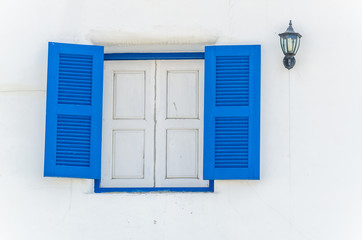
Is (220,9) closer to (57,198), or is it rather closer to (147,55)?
(147,55)

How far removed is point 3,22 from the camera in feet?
24.1

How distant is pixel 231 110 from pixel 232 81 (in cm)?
25

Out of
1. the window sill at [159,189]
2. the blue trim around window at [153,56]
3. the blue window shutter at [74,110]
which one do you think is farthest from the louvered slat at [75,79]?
the window sill at [159,189]

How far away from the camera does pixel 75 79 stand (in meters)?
7.18

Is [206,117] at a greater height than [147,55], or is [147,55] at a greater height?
[147,55]

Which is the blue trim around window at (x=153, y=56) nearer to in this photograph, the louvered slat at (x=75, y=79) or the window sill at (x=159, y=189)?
the louvered slat at (x=75, y=79)

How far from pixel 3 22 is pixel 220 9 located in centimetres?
192

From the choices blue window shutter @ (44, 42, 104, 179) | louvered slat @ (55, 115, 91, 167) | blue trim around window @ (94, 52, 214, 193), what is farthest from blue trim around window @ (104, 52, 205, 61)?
louvered slat @ (55, 115, 91, 167)

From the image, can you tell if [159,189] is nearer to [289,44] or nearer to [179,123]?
[179,123]

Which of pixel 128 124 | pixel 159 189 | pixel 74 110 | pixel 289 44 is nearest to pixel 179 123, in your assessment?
pixel 128 124

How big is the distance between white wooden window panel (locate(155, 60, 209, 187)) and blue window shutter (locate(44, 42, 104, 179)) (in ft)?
1.80

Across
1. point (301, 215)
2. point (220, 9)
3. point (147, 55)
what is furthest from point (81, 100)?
point (301, 215)

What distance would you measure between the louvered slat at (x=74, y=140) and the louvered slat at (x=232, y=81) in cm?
117

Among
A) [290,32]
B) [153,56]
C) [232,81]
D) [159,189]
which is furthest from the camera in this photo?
[153,56]
